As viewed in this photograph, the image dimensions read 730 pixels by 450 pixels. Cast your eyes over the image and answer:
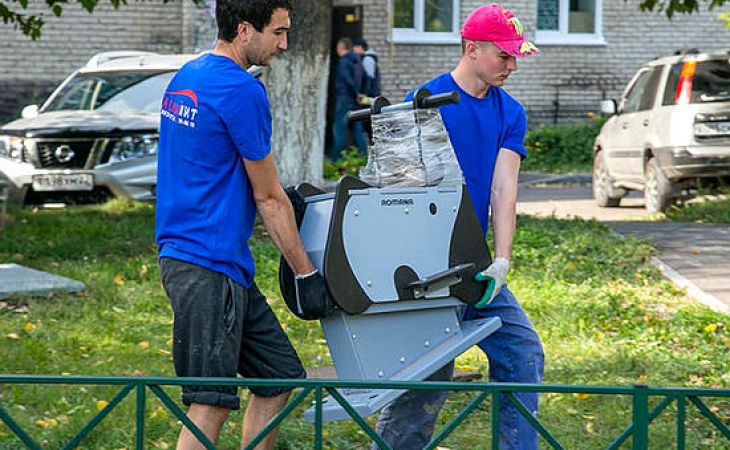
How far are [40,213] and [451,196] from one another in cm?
946

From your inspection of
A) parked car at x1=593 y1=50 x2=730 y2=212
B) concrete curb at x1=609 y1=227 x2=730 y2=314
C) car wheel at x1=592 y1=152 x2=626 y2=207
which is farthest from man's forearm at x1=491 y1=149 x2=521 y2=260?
car wheel at x1=592 y1=152 x2=626 y2=207

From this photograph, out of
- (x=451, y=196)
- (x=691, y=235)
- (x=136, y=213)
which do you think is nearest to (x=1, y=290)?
(x=136, y=213)

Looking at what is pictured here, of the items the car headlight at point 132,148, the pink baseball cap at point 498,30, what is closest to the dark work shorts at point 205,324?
the pink baseball cap at point 498,30

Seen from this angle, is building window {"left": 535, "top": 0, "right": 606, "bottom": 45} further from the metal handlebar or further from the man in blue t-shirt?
the man in blue t-shirt

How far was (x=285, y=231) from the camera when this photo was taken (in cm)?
413

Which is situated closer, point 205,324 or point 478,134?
point 205,324

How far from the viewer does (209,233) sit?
165 inches

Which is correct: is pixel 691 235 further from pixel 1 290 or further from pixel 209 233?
pixel 209 233

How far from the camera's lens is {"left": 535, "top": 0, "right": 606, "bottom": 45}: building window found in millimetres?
25516

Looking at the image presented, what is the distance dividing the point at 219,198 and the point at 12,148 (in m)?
9.63

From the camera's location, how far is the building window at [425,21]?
24.5 metres

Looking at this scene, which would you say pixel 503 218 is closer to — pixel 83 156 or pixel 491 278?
pixel 491 278

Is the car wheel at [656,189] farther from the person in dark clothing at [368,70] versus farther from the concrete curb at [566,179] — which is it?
the person in dark clothing at [368,70]

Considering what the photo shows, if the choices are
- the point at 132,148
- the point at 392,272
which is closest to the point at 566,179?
the point at 132,148
